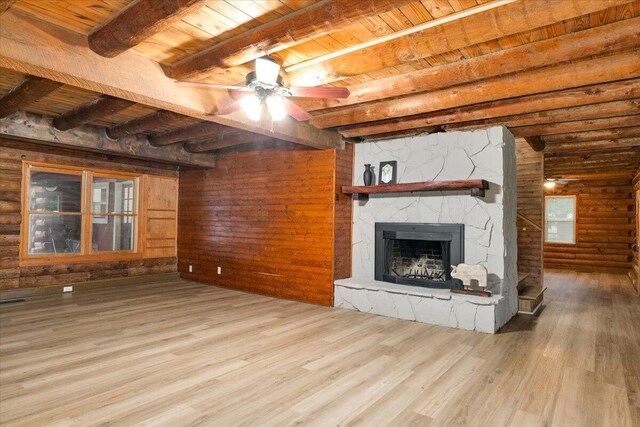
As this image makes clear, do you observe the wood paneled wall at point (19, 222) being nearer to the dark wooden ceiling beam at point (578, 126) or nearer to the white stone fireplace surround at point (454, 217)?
the white stone fireplace surround at point (454, 217)

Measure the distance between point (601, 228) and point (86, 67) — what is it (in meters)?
12.2

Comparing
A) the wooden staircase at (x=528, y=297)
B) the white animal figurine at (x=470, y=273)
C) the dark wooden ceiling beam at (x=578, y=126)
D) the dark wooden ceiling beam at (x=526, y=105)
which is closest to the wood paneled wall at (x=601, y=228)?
the wooden staircase at (x=528, y=297)

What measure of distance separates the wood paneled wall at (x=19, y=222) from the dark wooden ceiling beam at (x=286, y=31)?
4618mm

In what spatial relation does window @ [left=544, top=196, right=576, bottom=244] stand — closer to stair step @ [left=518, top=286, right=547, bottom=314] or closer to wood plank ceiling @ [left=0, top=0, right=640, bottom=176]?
stair step @ [left=518, top=286, right=547, bottom=314]

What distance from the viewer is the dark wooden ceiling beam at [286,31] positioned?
2.17 metres

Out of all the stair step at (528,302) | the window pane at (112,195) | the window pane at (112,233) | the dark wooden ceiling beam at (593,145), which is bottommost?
the stair step at (528,302)

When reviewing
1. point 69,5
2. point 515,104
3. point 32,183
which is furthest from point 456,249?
point 32,183

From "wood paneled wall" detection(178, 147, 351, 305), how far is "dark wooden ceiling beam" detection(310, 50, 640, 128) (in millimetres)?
1592

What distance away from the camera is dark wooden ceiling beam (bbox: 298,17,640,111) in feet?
8.63

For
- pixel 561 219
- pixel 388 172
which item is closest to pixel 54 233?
pixel 388 172

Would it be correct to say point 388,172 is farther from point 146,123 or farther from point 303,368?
point 146,123

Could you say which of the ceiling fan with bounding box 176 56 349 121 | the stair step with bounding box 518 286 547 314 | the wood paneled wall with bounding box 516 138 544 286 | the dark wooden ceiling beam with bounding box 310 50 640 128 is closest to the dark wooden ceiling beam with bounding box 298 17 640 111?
the dark wooden ceiling beam with bounding box 310 50 640 128

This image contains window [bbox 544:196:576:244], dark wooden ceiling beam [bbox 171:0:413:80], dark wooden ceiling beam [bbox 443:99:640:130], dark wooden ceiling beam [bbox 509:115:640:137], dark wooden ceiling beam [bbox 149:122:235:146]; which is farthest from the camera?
window [bbox 544:196:576:244]

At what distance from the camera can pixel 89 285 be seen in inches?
265
